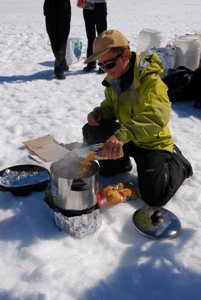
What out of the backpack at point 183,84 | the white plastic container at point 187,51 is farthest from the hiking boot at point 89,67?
the backpack at point 183,84

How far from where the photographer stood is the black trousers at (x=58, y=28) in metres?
5.10

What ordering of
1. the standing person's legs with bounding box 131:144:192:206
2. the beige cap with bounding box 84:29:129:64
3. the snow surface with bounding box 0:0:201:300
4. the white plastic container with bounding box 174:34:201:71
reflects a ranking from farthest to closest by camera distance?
the white plastic container with bounding box 174:34:201:71
the standing person's legs with bounding box 131:144:192:206
the beige cap with bounding box 84:29:129:64
the snow surface with bounding box 0:0:201:300

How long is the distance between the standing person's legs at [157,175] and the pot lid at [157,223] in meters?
0.15

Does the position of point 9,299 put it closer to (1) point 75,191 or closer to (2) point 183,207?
(1) point 75,191

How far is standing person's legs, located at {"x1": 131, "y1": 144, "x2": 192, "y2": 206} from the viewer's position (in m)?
2.43

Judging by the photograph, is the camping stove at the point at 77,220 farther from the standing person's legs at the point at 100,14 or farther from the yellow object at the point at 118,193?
the standing person's legs at the point at 100,14

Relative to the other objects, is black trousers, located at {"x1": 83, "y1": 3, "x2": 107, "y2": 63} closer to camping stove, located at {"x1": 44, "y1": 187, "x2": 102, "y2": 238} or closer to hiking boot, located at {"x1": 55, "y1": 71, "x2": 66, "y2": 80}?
hiking boot, located at {"x1": 55, "y1": 71, "x2": 66, "y2": 80}

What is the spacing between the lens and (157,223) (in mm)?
2195

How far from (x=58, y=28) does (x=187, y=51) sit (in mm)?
2095

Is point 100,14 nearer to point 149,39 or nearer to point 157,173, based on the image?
point 149,39

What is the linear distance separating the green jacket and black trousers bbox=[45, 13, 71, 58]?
277 centimetres

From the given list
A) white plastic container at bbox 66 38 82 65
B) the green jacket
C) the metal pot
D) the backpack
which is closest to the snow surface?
the metal pot

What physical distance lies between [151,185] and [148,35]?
457 cm

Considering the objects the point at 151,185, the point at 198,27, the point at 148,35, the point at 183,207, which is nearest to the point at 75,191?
the point at 151,185
